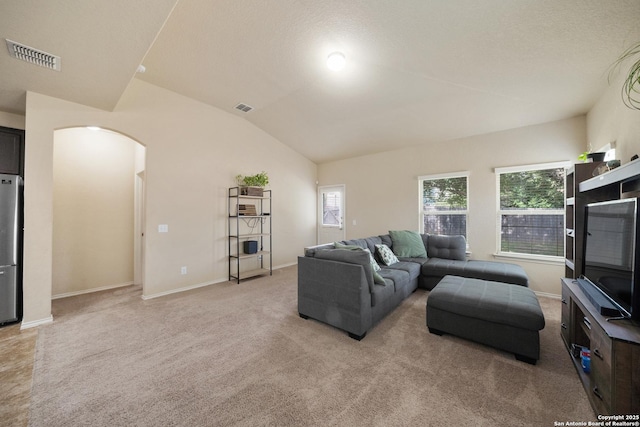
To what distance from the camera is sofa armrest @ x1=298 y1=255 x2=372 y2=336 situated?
2410mm

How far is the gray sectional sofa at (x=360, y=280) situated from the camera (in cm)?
245

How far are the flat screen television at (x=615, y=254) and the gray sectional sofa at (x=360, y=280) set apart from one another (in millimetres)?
1362

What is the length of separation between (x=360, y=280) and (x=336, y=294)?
13.6 inches

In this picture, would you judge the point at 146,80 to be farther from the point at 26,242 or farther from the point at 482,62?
the point at 482,62

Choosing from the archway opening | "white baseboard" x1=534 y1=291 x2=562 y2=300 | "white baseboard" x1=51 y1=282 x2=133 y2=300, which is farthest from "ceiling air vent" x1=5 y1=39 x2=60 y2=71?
"white baseboard" x1=534 y1=291 x2=562 y2=300

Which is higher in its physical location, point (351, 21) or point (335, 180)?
point (351, 21)

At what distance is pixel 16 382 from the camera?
1.83 m

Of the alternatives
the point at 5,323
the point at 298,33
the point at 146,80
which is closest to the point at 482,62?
the point at 298,33

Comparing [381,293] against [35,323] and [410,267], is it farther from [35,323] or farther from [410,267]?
[35,323]

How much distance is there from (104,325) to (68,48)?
2.79 metres

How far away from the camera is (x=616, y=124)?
254cm

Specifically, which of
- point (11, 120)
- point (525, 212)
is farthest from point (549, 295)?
point (11, 120)

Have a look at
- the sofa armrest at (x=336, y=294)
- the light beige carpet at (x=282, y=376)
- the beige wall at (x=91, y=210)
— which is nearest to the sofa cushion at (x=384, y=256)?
the light beige carpet at (x=282, y=376)

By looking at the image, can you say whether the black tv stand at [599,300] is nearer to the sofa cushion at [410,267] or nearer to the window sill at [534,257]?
the sofa cushion at [410,267]
